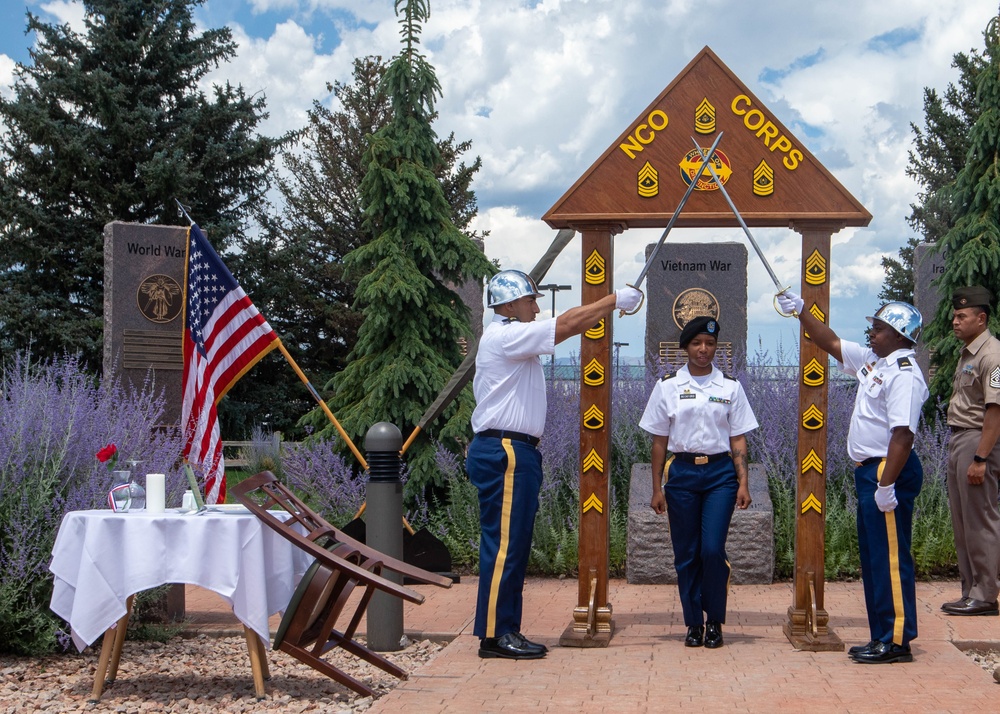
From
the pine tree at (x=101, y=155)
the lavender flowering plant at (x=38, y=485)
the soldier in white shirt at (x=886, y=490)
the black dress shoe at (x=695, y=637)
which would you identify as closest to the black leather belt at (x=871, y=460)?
the soldier in white shirt at (x=886, y=490)

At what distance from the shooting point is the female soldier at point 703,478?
21.0ft

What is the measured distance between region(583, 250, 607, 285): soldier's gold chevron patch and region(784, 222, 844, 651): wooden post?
3.81ft

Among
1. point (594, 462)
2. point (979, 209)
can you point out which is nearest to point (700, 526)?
point (594, 462)

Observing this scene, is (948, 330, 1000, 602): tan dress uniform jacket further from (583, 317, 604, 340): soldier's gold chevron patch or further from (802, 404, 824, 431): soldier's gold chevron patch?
(583, 317, 604, 340): soldier's gold chevron patch

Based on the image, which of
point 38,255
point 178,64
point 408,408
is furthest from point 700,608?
point 178,64

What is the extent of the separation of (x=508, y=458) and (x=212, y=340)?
8.76 feet

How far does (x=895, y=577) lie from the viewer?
5984 millimetres

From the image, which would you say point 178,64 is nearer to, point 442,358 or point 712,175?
point 442,358

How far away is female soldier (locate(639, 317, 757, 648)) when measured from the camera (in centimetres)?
639

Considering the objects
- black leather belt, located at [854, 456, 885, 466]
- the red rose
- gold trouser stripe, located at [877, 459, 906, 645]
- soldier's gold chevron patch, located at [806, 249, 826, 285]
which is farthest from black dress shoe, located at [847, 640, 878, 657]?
the red rose

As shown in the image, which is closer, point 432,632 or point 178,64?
point 432,632

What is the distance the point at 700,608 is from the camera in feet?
21.3

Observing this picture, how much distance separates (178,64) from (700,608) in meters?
22.0

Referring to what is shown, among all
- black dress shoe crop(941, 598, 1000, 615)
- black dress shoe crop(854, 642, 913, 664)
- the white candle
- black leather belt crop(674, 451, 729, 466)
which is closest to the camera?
the white candle
